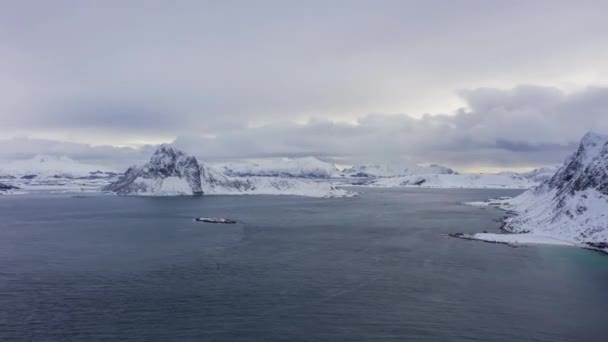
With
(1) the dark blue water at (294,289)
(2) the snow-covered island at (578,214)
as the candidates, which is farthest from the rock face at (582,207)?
(1) the dark blue water at (294,289)

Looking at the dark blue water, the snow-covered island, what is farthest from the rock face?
the dark blue water

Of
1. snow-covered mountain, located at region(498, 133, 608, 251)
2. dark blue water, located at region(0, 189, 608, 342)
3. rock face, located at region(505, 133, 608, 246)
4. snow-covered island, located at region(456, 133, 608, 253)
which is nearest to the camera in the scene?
dark blue water, located at region(0, 189, 608, 342)

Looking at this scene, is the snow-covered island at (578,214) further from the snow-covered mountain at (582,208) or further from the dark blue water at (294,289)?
the dark blue water at (294,289)

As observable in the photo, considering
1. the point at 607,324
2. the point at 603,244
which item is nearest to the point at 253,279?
the point at 607,324

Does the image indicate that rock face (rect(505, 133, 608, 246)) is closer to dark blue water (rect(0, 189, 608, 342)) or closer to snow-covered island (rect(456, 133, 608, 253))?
snow-covered island (rect(456, 133, 608, 253))

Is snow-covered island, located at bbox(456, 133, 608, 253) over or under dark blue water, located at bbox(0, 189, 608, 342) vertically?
over

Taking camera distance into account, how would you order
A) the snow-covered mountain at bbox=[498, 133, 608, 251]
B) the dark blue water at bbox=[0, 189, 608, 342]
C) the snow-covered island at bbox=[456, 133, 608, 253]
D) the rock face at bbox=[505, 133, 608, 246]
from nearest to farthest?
the dark blue water at bbox=[0, 189, 608, 342]
the snow-covered island at bbox=[456, 133, 608, 253]
the snow-covered mountain at bbox=[498, 133, 608, 251]
the rock face at bbox=[505, 133, 608, 246]

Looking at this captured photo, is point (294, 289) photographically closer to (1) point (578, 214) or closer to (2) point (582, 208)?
(1) point (578, 214)
